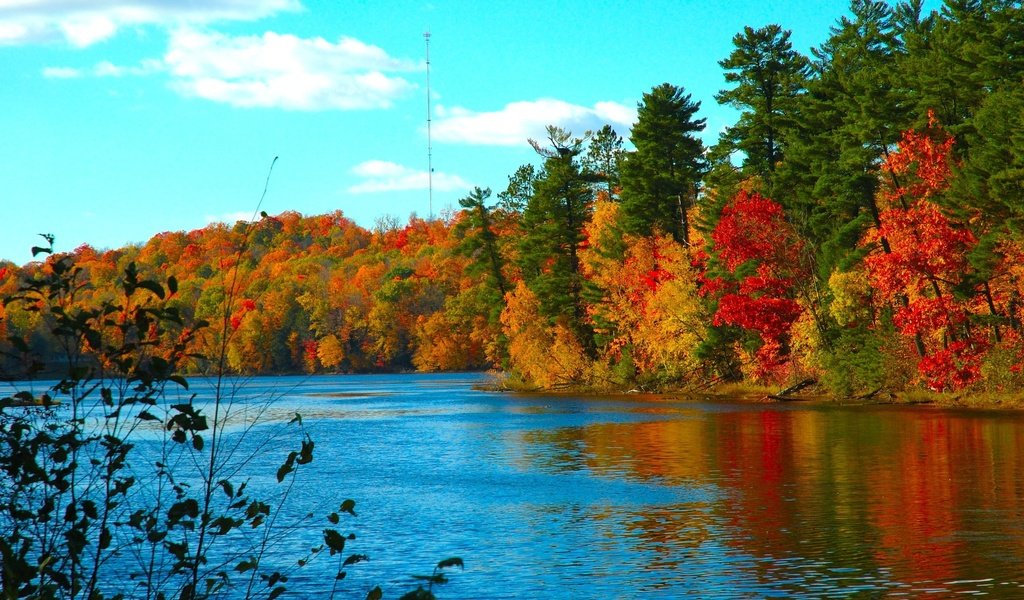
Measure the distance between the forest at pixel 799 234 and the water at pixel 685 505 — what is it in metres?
6.20

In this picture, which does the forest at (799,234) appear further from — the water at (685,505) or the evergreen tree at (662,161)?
the water at (685,505)

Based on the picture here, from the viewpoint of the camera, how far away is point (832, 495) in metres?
24.1

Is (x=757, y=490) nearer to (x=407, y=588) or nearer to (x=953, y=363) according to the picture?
(x=407, y=588)

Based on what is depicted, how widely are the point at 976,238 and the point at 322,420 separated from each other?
101 ft

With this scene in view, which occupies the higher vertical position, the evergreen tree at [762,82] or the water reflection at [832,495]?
the evergreen tree at [762,82]

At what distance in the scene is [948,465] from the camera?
91.6 feet

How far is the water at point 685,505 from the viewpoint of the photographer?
16.1 m

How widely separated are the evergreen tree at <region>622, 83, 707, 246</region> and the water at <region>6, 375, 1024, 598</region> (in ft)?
88.1

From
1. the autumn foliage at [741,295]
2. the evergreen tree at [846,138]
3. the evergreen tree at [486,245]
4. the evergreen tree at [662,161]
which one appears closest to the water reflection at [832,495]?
the autumn foliage at [741,295]

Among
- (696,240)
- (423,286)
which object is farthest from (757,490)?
(423,286)

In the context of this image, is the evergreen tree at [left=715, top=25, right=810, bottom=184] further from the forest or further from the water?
the water

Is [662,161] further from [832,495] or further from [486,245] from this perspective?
[832,495]

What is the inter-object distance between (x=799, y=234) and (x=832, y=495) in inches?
1408

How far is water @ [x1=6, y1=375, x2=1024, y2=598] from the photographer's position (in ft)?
52.8
